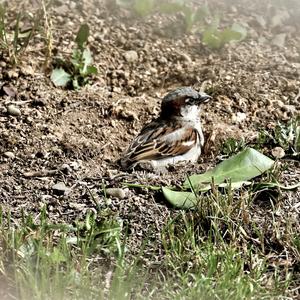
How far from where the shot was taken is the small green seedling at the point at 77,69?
674 cm

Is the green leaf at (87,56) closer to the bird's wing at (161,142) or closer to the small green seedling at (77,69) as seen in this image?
the small green seedling at (77,69)

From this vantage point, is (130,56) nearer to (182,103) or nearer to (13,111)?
(182,103)

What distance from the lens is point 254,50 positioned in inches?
289

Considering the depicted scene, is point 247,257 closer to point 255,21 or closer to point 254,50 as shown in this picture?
point 254,50

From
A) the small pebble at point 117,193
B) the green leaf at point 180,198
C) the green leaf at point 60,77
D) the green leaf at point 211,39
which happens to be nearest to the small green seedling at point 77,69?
the green leaf at point 60,77

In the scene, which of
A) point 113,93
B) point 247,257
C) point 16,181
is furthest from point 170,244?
point 113,93

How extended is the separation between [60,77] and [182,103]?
0.92 m

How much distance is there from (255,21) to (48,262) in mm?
3945

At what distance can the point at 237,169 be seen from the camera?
553cm

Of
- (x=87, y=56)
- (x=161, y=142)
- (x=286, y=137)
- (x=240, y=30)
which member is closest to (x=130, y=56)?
(x=87, y=56)

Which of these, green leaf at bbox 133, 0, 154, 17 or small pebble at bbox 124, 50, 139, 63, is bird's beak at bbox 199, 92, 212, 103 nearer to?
small pebble at bbox 124, 50, 139, 63

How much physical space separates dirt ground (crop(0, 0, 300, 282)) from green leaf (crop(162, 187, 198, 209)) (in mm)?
55

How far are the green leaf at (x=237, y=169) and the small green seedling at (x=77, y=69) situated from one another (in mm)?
1580

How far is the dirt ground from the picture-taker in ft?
17.8
